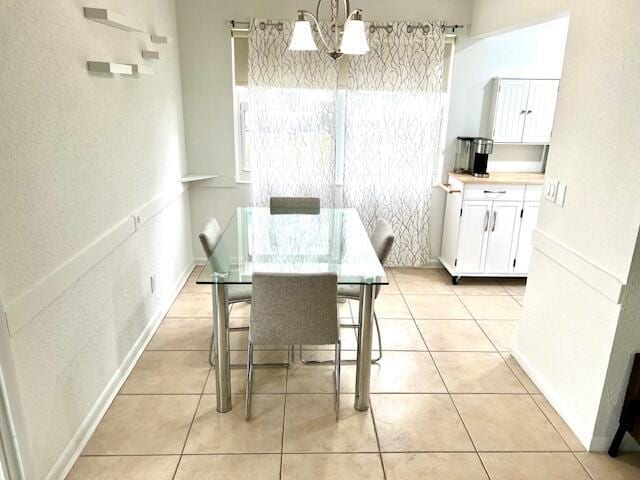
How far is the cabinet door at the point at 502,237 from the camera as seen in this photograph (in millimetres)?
3961

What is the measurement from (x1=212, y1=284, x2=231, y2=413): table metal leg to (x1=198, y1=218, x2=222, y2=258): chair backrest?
331 mm

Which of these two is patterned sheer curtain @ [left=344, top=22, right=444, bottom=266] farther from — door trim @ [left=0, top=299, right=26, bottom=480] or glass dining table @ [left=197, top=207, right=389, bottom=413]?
door trim @ [left=0, top=299, right=26, bottom=480]

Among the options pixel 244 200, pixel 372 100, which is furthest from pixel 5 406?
pixel 372 100

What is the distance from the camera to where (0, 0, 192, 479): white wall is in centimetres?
169

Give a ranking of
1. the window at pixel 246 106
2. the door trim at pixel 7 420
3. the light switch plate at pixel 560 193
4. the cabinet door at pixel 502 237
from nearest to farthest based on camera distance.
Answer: the door trim at pixel 7 420
the light switch plate at pixel 560 193
the cabinet door at pixel 502 237
the window at pixel 246 106

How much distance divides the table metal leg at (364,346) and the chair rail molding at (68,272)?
1341 mm

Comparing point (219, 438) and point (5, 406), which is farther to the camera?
point (219, 438)

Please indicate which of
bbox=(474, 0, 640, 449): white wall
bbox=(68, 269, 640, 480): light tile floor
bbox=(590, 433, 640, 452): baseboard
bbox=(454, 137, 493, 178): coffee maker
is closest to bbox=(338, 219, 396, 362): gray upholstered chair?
bbox=(68, 269, 640, 480): light tile floor

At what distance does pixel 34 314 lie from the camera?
1.77 metres

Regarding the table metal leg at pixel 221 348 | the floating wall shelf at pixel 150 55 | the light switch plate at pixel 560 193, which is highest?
the floating wall shelf at pixel 150 55

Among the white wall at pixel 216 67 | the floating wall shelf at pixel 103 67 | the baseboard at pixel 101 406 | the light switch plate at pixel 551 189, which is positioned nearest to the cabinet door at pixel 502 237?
the light switch plate at pixel 551 189

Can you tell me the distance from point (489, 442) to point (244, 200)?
9.75 feet

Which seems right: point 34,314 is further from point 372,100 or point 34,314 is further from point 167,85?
point 372,100

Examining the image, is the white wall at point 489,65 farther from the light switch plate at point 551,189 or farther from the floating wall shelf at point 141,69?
the floating wall shelf at point 141,69
